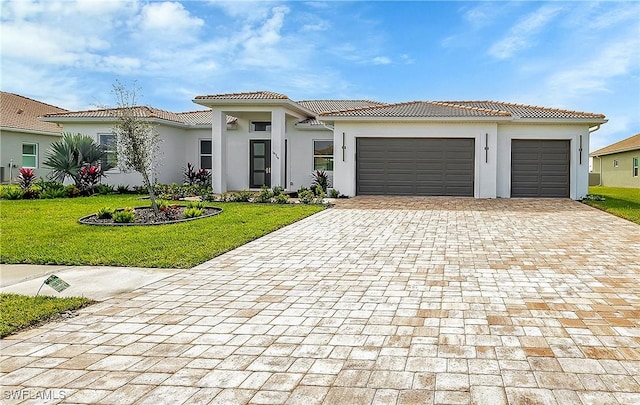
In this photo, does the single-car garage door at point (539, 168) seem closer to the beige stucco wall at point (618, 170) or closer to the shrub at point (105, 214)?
the beige stucco wall at point (618, 170)

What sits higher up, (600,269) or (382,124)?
(382,124)

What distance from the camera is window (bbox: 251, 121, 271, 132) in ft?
72.5

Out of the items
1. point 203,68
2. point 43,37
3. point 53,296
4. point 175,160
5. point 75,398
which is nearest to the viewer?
point 75,398

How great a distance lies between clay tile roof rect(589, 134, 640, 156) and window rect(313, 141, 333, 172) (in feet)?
63.6

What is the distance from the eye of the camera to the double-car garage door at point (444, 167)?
1927cm

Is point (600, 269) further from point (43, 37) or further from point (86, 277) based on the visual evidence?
point (43, 37)

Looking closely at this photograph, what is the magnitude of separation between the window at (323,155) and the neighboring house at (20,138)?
14.7 metres

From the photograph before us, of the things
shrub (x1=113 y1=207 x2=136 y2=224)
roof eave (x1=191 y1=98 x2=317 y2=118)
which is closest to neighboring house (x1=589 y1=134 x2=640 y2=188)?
roof eave (x1=191 y1=98 x2=317 y2=118)

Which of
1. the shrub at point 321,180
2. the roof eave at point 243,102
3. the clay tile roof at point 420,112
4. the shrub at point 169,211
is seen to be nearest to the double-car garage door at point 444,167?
the clay tile roof at point 420,112

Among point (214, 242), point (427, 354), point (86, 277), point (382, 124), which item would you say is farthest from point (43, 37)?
point (427, 354)

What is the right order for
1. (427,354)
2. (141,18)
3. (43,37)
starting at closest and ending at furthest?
(427,354) < (43,37) < (141,18)

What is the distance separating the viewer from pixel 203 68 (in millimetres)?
21094

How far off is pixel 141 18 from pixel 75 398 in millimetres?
13221
